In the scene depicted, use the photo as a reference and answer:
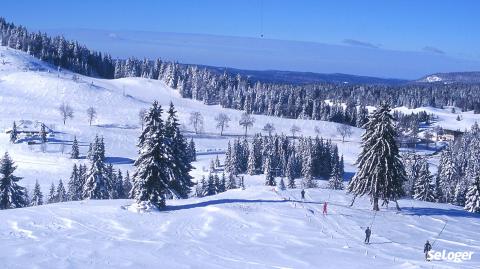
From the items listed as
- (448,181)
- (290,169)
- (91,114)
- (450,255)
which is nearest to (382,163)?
(450,255)

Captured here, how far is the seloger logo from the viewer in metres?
29.2

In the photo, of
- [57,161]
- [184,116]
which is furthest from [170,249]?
[184,116]

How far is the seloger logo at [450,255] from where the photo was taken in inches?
1148

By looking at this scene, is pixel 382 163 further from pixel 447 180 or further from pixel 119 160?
pixel 119 160

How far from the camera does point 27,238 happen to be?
1200 inches

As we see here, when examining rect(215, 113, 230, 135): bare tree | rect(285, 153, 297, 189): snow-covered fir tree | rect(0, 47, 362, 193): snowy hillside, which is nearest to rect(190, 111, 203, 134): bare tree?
rect(0, 47, 362, 193): snowy hillside

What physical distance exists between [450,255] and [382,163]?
15648 mm

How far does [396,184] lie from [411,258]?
663 inches

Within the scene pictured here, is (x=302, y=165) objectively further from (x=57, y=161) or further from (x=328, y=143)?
(x=57, y=161)

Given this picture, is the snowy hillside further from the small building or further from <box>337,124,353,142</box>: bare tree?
the small building

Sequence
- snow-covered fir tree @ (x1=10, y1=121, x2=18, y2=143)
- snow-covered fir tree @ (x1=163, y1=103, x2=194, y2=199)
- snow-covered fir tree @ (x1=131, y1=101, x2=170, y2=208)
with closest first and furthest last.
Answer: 1. snow-covered fir tree @ (x1=131, y1=101, x2=170, y2=208)
2. snow-covered fir tree @ (x1=163, y1=103, x2=194, y2=199)
3. snow-covered fir tree @ (x1=10, y1=121, x2=18, y2=143)

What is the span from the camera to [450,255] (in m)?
30.2

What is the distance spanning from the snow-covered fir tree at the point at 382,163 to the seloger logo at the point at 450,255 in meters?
14.0

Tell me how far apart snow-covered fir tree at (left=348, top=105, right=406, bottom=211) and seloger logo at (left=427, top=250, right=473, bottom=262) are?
14.0 m
